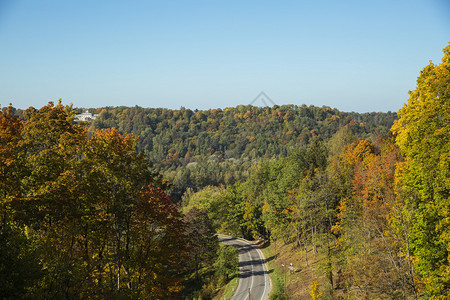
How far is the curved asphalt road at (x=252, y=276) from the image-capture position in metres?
35.9

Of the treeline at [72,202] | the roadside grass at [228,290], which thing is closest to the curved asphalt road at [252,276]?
the roadside grass at [228,290]

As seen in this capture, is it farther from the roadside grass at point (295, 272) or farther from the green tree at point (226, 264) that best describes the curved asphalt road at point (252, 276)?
the green tree at point (226, 264)

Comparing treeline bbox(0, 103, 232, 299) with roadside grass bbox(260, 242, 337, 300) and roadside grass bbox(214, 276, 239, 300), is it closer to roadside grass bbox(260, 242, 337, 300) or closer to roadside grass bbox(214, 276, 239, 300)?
roadside grass bbox(260, 242, 337, 300)

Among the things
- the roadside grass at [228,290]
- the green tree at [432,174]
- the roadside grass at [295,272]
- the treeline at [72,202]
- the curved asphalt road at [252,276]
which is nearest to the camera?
the treeline at [72,202]

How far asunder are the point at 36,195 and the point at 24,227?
85.2 inches

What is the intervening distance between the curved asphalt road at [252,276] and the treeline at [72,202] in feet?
47.4

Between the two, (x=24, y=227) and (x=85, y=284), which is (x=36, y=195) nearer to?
(x=24, y=227)

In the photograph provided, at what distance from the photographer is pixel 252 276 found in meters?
42.0

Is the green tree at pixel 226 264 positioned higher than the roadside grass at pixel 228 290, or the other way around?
the green tree at pixel 226 264

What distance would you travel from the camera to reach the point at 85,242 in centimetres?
1589

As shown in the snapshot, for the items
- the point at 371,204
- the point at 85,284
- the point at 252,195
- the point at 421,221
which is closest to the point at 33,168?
the point at 85,284

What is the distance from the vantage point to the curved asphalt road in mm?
35869

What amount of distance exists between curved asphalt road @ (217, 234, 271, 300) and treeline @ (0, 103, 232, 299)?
14.4 meters

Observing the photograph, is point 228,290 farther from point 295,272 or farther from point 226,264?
point 295,272
